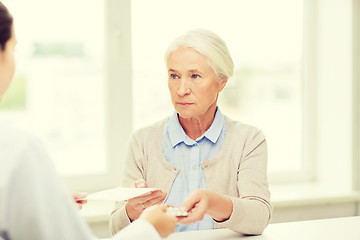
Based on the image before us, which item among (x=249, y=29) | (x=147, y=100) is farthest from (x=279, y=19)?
(x=147, y=100)

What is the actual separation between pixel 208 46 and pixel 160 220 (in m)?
0.84

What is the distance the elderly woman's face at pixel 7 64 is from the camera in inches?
36.7

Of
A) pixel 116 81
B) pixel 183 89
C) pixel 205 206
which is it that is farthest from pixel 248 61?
pixel 205 206

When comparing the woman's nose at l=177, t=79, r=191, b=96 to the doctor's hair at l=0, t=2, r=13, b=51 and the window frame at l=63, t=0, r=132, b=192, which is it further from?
the window frame at l=63, t=0, r=132, b=192

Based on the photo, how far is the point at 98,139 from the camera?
299cm

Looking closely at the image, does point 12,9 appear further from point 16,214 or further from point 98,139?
point 16,214

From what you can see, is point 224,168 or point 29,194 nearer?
point 29,194

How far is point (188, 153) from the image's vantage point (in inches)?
75.5

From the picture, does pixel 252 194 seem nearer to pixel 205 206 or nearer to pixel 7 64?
pixel 205 206

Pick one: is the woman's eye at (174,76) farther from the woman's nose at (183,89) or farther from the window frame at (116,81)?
the window frame at (116,81)

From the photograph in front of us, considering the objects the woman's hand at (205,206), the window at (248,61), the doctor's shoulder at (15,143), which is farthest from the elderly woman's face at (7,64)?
the window at (248,61)

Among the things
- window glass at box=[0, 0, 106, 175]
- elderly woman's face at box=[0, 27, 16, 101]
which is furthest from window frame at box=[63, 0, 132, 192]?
elderly woman's face at box=[0, 27, 16, 101]

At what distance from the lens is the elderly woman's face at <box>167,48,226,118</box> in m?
1.84

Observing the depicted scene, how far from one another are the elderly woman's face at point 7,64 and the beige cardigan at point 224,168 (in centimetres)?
89
